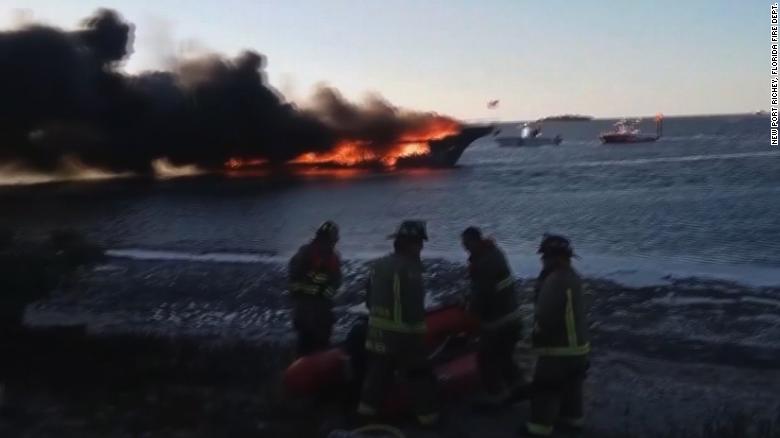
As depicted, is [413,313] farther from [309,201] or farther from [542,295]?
[309,201]

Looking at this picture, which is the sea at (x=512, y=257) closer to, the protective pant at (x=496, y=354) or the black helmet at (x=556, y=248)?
the protective pant at (x=496, y=354)

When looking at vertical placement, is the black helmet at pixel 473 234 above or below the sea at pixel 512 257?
above

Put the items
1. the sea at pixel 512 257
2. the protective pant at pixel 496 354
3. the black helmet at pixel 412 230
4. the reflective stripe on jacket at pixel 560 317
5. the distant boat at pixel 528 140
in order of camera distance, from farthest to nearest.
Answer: the distant boat at pixel 528 140, the sea at pixel 512 257, the protective pant at pixel 496 354, the black helmet at pixel 412 230, the reflective stripe on jacket at pixel 560 317

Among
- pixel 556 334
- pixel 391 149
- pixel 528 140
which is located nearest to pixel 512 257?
pixel 556 334

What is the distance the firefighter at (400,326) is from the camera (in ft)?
22.5

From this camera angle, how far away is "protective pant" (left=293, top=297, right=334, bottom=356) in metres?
8.38

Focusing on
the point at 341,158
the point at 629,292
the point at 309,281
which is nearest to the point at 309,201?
the point at 341,158

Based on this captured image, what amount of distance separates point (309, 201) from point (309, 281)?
36.4 m

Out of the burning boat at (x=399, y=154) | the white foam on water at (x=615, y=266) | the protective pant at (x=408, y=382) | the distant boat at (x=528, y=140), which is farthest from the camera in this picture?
the distant boat at (x=528, y=140)

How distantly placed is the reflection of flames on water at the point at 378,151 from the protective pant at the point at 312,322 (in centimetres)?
4815

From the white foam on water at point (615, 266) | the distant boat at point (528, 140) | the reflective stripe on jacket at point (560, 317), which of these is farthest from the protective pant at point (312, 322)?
the distant boat at point (528, 140)

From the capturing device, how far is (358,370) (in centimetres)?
779

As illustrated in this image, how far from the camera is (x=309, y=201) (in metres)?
44.5

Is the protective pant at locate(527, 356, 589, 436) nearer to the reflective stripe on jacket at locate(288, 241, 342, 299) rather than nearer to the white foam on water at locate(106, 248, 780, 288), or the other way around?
the reflective stripe on jacket at locate(288, 241, 342, 299)
